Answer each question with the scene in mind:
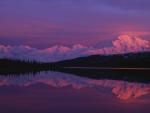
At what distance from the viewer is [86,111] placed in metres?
17.8

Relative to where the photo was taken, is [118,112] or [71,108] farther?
[71,108]

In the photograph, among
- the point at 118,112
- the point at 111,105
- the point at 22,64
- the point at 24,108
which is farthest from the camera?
the point at 22,64

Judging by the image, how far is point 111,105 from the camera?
66.1 ft

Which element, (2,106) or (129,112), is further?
(2,106)

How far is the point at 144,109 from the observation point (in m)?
18.6

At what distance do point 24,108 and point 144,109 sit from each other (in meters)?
5.36

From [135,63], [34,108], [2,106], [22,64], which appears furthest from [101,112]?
[135,63]

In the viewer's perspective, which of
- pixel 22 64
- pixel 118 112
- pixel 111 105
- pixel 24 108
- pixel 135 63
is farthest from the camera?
pixel 135 63

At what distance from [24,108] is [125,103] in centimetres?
534

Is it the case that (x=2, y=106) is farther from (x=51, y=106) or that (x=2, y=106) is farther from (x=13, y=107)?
(x=51, y=106)

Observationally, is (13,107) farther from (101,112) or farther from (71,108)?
(101,112)

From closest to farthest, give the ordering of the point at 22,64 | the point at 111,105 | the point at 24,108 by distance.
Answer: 1. the point at 24,108
2. the point at 111,105
3. the point at 22,64

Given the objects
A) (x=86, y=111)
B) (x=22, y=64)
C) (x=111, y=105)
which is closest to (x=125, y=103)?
(x=111, y=105)

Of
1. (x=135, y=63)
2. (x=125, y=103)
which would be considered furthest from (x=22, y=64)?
(x=125, y=103)
